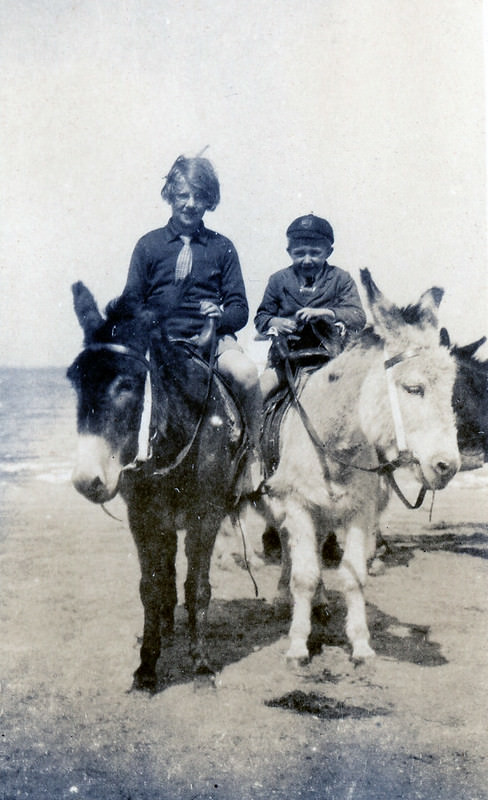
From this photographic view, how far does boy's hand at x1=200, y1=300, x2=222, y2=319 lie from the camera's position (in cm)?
421

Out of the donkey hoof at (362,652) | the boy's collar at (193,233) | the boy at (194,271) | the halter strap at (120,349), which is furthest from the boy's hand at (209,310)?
the donkey hoof at (362,652)

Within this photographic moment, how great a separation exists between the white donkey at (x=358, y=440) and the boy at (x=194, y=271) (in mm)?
551

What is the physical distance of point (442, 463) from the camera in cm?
362

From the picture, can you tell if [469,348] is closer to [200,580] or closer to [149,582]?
[200,580]

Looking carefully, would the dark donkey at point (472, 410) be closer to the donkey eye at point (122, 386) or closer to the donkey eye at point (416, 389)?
the donkey eye at point (416, 389)

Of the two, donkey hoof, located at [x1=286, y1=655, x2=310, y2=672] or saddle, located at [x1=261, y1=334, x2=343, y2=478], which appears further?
saddle, located at [x1=261, y1=334, x2=343, y2=478]

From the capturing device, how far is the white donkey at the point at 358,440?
378 cm

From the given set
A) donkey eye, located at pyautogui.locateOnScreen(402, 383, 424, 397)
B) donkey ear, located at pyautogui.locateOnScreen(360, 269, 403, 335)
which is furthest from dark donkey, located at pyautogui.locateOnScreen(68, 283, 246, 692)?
donkey eye, located at pyautogui.locateOnScreen(402, 383, 424, 397)

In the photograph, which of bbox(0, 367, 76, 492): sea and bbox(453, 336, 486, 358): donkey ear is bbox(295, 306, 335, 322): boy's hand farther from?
bbox(0, 367, 76, 492): sea

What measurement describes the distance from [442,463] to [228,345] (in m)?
1.60

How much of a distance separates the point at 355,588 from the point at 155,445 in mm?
1598

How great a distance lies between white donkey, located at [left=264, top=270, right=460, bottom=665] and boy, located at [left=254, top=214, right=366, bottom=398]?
1.43 feet

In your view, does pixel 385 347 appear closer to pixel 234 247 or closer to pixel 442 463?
pixel 442 463

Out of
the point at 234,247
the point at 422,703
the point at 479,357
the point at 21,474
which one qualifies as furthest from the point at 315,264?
the point at 21,474
